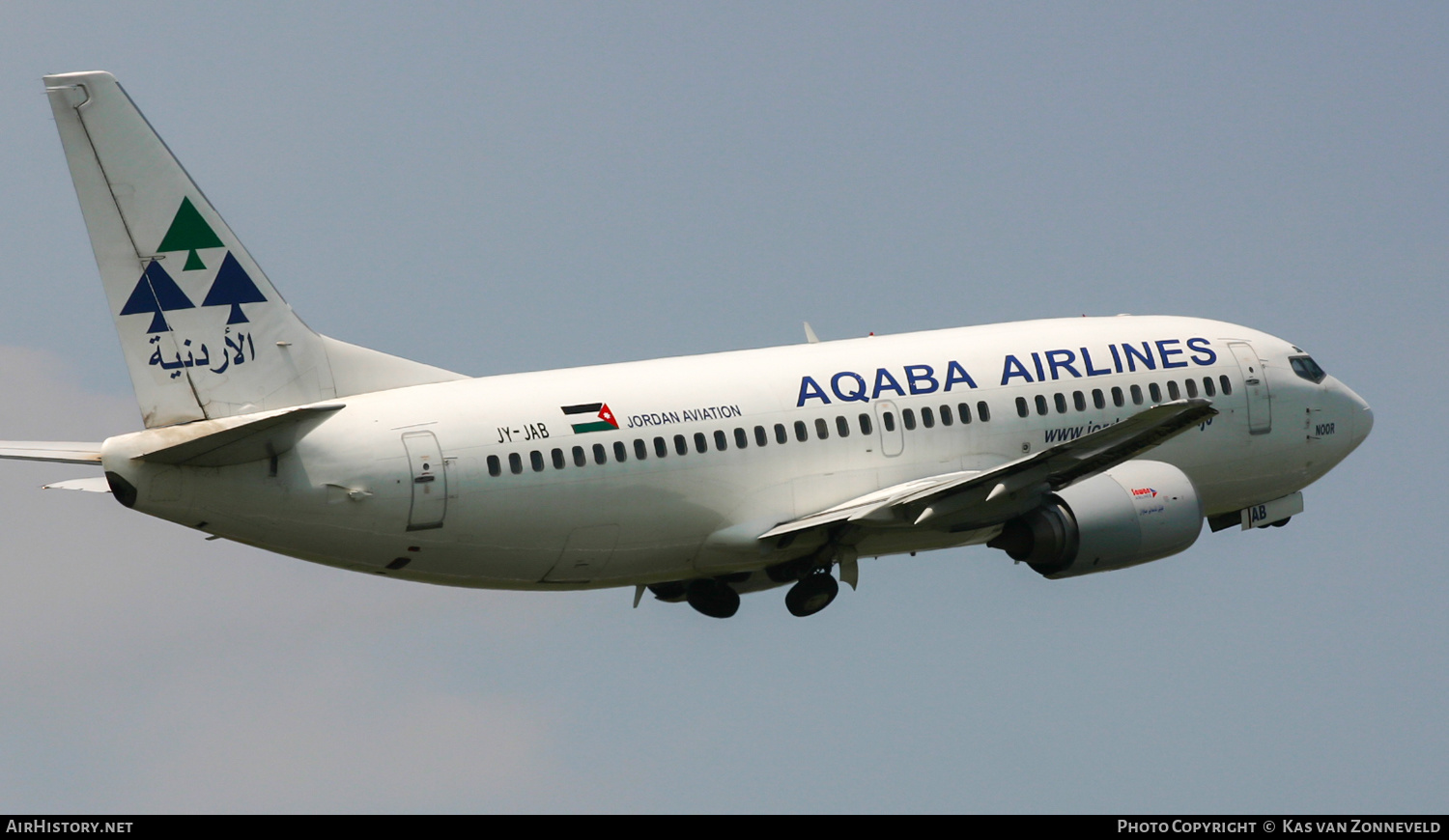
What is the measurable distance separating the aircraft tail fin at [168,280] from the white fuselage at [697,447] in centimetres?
122

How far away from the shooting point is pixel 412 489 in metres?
36.6

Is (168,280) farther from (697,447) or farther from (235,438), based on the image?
(697,447)

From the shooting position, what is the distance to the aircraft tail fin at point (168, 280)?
3562 cm

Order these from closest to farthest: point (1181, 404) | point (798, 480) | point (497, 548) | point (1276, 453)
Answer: point (1181, 404) → point (497, 548) → point (798, 480) → point (1276, 453)

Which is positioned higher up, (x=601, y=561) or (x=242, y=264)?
(x=242, y=264)

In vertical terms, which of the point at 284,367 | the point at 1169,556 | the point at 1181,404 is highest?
the point at 284,367

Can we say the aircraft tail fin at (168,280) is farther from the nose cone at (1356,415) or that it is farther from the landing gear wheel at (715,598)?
the nose cone at (1356,415)

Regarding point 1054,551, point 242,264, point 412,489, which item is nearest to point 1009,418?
point 1054,551

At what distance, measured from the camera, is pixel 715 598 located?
4269 cm

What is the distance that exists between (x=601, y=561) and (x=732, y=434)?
3274 mm

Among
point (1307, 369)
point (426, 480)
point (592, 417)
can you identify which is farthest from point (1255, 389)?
point (426, 480)

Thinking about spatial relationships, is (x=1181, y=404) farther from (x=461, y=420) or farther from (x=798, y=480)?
(x=461, y=420)

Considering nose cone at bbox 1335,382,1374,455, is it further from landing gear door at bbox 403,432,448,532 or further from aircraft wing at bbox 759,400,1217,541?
landing gear door at bbox 403,432,448,532

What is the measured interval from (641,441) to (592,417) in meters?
0.97
